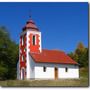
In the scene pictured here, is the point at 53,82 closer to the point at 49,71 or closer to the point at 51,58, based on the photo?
the point at 51,58

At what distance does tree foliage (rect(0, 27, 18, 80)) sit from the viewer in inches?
483

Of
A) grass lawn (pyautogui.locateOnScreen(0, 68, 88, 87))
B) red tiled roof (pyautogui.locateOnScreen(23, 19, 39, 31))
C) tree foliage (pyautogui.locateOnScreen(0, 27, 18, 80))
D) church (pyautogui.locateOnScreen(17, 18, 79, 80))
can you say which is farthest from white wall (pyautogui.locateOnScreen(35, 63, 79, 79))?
red tiled roof (pyautogui.locateOnScreen(23, 19, 39, 31))

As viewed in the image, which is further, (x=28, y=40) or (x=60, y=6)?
(x=28, y=40)

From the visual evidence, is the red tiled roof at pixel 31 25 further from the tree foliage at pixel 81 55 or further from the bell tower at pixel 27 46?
the tree foliage at pixel 81 55

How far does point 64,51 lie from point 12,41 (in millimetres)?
1493

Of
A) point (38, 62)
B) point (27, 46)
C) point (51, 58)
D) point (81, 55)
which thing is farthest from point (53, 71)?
point (81, 55)

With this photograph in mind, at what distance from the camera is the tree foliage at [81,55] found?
10.9 m

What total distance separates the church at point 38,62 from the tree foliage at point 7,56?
15 cm

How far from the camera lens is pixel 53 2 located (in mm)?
10977

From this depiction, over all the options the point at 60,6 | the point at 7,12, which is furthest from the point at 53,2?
the point at 7,12

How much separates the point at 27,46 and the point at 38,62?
18.7 inches

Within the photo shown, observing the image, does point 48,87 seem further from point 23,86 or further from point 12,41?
point 12,41

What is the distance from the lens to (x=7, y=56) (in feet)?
41.3

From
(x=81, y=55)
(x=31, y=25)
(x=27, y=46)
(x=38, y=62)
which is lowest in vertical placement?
(x=38, y=62)
